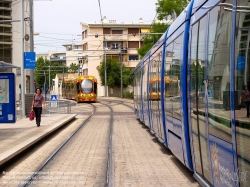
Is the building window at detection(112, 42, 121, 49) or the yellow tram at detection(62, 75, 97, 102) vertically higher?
the building window at detection(112, 42, 121, 49)

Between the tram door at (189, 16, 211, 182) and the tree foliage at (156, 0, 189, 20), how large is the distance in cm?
3635

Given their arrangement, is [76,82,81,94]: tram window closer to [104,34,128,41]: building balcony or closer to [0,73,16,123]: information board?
[104,34,128,41]: building balcony

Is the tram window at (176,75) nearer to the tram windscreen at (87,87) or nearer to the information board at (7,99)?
the information board at (7,99)

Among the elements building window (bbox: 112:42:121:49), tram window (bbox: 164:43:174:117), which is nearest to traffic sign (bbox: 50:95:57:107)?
tram window (bbox: 164:43:174:117)

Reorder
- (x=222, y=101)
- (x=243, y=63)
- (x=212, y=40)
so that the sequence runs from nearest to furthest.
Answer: (x=243, y=63) → (x=222, y=101) → (x=212, y=40)

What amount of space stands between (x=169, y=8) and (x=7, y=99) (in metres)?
28.3

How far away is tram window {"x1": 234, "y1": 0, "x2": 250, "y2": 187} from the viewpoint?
426 cm

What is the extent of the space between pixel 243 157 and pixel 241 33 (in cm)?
116

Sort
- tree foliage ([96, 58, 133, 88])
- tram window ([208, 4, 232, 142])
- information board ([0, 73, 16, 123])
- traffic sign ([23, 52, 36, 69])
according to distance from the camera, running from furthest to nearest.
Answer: tree foliage ([96, 58, 133, 88]) < traffic sign ([23, 52, 36, 69]) < information board ([0, 73, 16, 123]) < tram window ([208, 4, 232, 142])

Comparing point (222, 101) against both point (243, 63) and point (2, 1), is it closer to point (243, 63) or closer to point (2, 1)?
point (243, 63)

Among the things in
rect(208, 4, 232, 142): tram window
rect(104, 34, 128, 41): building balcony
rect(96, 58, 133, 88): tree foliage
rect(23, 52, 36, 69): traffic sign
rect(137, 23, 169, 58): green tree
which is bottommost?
rect(208, 4, 232, 142): tram window

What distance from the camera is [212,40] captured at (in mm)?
5645

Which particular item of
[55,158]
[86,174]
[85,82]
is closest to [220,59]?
[86,174]

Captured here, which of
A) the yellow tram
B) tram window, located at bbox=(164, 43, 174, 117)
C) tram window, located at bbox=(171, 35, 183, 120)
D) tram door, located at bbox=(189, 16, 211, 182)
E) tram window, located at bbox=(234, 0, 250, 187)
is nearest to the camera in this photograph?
tram window, located at bbox=(234, 0, 250, 187)
